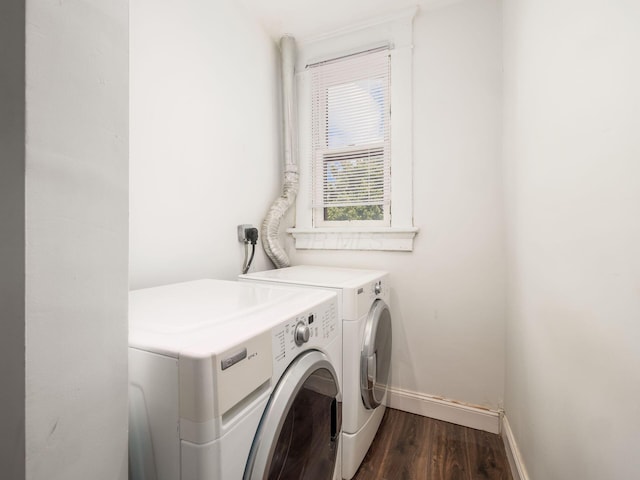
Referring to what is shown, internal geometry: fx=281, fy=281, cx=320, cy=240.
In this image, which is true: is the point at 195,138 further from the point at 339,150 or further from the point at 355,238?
the point at 355,238

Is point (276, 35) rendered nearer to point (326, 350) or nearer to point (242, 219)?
point (242, 219)

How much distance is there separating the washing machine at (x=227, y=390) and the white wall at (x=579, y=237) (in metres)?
0.66

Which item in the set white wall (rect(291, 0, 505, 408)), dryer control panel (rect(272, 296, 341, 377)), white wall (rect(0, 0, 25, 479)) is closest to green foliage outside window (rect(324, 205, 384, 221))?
white wall (rect(291, 0, 505, 408))

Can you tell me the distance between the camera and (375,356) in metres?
1.32

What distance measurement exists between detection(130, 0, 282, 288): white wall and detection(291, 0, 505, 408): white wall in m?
1.01

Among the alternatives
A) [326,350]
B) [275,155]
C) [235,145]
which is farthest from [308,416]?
[275,155]

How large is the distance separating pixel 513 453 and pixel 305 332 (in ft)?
4.23

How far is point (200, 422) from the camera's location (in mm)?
487

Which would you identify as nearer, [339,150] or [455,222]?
[455,222]

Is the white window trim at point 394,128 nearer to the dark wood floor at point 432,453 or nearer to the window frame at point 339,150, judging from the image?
the window frame at point 339,150

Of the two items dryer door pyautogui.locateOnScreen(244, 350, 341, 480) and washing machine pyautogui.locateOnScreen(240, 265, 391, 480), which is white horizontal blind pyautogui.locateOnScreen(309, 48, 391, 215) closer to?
washing machine pyautogui.locateOnScreen(240, 265, 391, 480)

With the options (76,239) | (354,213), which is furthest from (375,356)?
(76,239)

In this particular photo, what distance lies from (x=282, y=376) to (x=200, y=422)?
23 centimetres

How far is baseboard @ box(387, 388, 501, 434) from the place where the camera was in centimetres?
160
